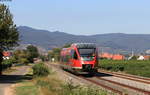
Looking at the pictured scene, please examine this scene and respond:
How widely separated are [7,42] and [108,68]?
29.8m

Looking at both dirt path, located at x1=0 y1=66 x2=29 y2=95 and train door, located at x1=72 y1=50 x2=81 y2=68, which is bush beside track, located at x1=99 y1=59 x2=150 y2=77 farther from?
dirt path, located at x1=0 y1=66 x2=29 y2=95

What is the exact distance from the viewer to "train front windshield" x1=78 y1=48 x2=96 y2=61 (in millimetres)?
40156

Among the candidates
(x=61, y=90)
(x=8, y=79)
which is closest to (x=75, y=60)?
(x=8, y=79)

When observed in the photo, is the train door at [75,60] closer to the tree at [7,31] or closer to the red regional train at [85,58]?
the red regional train at [85,58]

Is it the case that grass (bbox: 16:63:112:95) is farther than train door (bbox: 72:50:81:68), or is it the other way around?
train door (bbox: 72:50:81:68)

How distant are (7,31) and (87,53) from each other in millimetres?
8331

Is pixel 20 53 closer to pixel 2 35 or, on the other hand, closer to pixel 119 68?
pixel 119 68

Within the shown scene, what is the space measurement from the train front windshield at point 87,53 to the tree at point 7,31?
720 centimetres

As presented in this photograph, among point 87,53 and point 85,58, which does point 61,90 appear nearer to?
point 85,58

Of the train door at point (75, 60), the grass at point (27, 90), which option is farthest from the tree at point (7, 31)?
the grass at point (27, 90)

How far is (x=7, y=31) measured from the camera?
3850cm

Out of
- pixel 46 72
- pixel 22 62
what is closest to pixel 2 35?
pixel 46 72

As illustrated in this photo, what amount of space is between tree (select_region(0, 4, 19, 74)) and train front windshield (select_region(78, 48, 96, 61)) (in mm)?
7198

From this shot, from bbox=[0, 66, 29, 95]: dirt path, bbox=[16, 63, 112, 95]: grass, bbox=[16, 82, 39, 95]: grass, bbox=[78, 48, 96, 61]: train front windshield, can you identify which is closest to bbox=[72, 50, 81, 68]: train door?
bbox=[78, 48, 96, 61]: train front windshield
